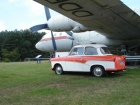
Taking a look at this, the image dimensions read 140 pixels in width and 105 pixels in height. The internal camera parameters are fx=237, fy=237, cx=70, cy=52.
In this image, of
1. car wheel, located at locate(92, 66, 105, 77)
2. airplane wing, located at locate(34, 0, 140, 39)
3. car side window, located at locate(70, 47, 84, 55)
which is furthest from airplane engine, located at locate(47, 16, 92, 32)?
car wheel, located at locate(92, 66, 105, 77)

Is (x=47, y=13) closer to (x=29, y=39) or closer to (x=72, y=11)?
(x=72, y=11)

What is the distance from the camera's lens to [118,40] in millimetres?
17516

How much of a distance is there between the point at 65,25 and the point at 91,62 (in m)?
4.05

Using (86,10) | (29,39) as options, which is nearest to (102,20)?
(86,10)

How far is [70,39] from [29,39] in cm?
5324

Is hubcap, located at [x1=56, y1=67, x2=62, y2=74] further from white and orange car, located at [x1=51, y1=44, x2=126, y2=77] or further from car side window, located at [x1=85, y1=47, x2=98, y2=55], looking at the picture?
car side window, located at [x1=85, y1=47, x2=98, y2=55]

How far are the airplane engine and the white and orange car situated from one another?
2.18 m

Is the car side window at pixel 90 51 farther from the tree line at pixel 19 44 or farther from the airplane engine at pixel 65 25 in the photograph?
the tree line at pixel 19 44

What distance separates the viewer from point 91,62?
11.6m

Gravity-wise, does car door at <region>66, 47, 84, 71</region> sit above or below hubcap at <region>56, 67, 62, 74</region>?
above

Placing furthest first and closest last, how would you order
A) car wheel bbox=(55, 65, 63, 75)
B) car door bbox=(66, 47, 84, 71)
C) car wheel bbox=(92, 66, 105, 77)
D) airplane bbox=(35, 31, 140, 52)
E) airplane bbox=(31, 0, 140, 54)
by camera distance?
1. airplane bbox=(35, 31, 140, 52)
2. car wheel bbox=(55, 65, 63, 75)
3. car door bbox=(66, 47, 84, 71)
4. car wheel bbox=(92, 66, 105, 77)
5. airplane bbox=(31, 0, 140, 54)

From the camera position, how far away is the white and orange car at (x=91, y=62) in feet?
36.3

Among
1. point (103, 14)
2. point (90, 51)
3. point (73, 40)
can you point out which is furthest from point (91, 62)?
point (73, 40)

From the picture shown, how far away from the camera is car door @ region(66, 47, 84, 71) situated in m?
11.9
